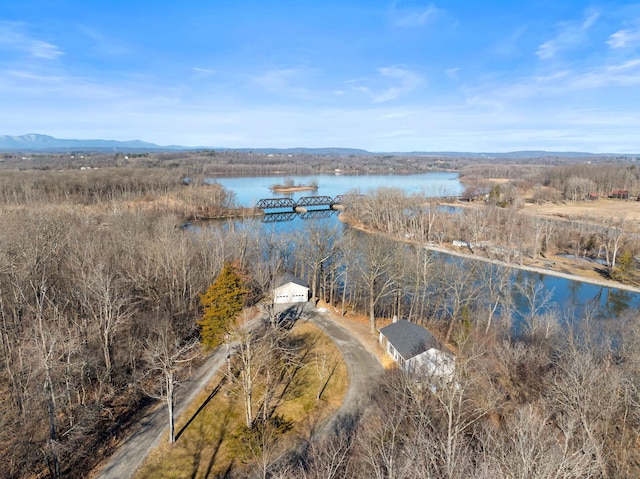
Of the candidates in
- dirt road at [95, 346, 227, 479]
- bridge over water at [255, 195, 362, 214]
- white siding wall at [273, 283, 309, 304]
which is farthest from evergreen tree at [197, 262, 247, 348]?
bridge over water at [255, 195, 362, 214]

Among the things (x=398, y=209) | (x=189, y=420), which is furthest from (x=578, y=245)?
(x=189, y=420)

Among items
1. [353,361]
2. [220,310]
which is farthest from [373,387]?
[220,310]

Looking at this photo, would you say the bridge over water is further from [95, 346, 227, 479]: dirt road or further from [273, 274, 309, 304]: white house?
[95, 346, 227, 479]: dirt road

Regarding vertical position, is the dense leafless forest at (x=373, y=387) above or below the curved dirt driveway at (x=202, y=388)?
above

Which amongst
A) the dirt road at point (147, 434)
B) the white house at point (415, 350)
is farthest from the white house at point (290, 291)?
the dirt road at point (147, 434)

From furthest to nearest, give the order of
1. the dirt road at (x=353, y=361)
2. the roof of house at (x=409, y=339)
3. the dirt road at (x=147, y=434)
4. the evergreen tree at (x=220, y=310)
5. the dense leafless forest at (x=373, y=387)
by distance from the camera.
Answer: the evergreen tree at (x=220, y=310) → the roof of house at (x=409, y=339) → the dirt road at (x=353, y=361) → the dirt road at (x=147, y=434) → the dense leafless forest at (x=373, y=387)

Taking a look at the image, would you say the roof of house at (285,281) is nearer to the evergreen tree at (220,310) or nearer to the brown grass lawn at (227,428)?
the evergreen tree at (220,310)
